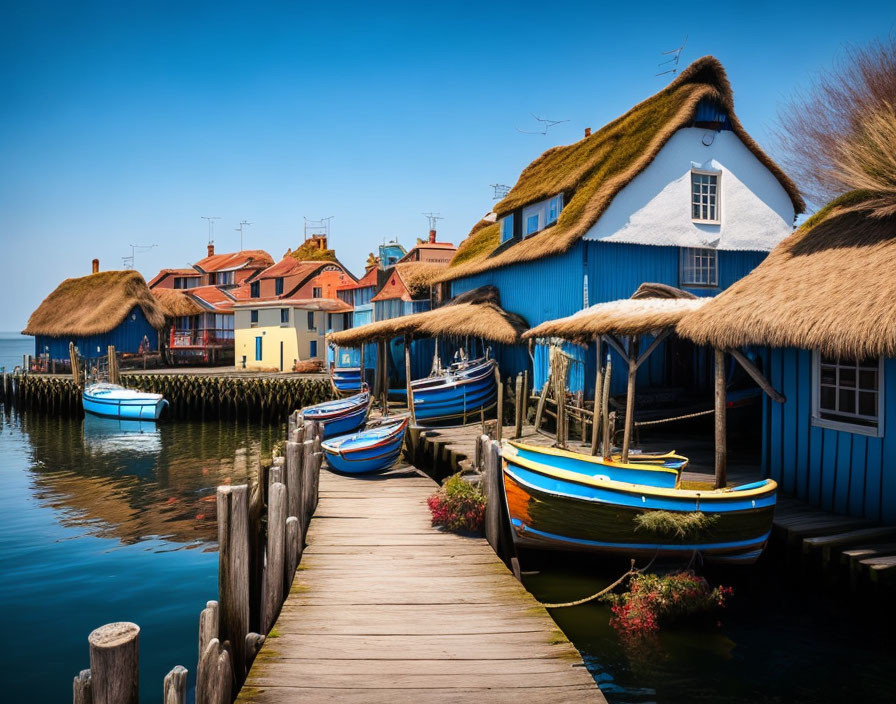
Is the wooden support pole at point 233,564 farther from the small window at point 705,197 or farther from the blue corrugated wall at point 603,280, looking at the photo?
the small window at point 705,197

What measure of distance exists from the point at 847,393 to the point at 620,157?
12334mm

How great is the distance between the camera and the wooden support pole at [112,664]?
374 centimetres

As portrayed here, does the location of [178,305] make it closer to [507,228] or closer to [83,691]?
[507,228]

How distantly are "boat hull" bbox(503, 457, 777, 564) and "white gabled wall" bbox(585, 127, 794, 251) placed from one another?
1150cm

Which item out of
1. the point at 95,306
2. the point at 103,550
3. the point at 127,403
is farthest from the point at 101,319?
the point at 103,550

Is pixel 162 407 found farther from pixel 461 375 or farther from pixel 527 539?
pixel 527 539

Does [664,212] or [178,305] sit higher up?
[664,212]

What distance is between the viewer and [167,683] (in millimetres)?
4285

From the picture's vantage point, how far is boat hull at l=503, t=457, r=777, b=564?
344 inches

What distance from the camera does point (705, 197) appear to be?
67.6 ft

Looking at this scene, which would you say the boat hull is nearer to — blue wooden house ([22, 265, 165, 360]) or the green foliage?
the green foliage

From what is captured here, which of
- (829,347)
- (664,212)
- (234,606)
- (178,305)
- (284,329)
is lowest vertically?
(234,606)

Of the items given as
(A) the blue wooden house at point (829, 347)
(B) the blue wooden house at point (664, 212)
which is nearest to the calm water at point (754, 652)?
(A) the blue wooden house at point (829, 347)

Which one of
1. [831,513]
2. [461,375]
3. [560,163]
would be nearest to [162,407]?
[461,375]
